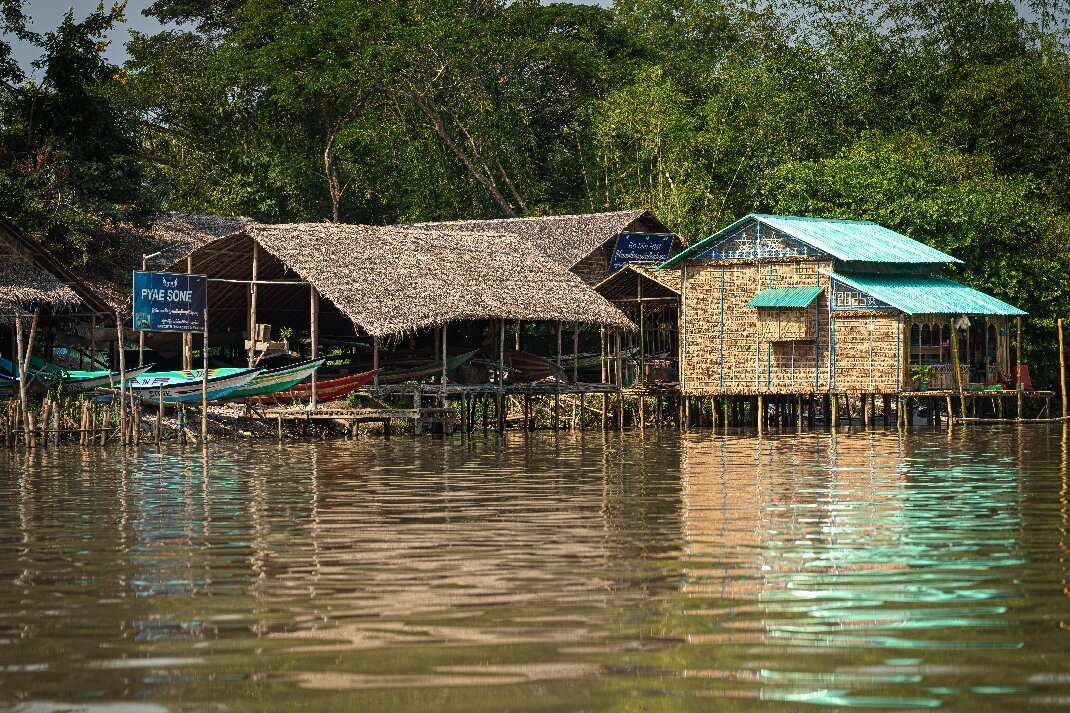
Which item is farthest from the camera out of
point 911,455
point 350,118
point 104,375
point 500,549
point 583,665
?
point 350,118

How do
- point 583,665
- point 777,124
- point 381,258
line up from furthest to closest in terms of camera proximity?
point 777,124
point 381,258
point 583,665

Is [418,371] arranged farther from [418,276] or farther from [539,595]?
[539,595]

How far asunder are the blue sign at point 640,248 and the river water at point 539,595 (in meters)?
21.9

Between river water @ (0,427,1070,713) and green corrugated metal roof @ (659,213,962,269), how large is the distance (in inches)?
658

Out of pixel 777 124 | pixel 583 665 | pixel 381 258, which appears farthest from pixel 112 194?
pixel 583 665

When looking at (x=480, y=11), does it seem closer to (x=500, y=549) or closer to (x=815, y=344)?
(x=815, y=344)

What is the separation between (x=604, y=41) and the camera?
171 ft

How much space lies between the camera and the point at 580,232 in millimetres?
39156

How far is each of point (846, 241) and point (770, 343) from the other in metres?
2.83

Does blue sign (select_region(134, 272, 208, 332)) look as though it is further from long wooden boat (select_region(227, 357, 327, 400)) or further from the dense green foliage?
the dense green foliage

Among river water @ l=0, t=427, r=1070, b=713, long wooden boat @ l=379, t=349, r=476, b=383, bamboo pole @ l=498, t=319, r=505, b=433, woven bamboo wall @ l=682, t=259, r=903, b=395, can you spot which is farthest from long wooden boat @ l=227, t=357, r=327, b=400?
river water @ l=0, t=427, r=1070, b=713

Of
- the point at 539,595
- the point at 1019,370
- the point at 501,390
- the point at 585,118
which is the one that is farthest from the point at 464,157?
the point at 539,595

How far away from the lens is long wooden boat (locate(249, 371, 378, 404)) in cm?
2897

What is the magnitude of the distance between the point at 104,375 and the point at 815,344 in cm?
1430
